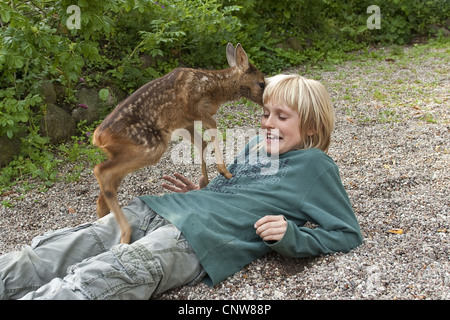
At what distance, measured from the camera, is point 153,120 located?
330cm

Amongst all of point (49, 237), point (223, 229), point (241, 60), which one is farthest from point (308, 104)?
point (49, 237)

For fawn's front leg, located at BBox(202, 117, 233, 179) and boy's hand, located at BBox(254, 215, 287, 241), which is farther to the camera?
fawn's front leg, located at BBox(202, 117, 233, 179)

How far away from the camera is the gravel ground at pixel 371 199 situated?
2699 millimetres

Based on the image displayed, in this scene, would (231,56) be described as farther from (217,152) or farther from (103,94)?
(103,94)

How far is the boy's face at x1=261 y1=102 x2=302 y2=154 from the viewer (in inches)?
123

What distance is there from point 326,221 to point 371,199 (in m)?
1.13

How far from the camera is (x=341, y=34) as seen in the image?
9.88 metres

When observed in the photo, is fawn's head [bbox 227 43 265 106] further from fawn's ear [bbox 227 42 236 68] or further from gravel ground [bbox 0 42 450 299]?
gravel ground [bbox 0 42 450 299]

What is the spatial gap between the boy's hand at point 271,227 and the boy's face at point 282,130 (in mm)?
540

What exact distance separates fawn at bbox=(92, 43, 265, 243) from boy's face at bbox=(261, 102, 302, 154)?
376 millimetres

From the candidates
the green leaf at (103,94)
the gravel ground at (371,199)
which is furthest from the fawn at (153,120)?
the green leaf at (103,94)

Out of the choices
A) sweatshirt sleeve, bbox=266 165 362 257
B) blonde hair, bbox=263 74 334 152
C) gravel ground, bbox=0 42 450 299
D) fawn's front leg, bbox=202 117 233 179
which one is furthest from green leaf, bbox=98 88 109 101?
sweatshirt sleeve, bbox=266 165 362 257

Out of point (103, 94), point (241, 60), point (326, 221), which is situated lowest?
point (326, 221)
